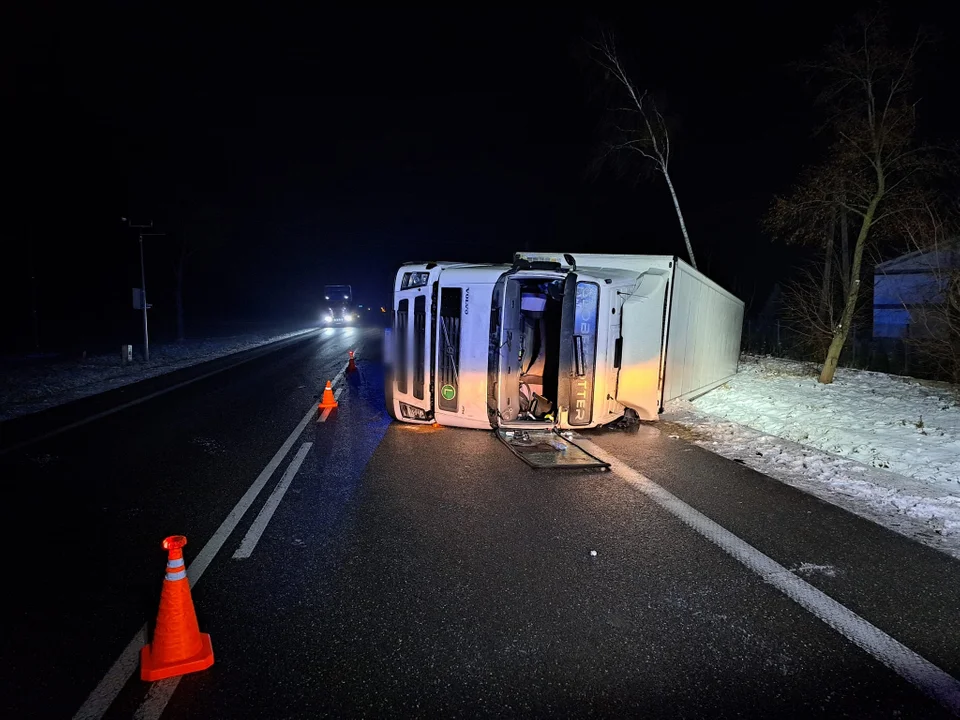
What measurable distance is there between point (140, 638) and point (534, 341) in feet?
21.9

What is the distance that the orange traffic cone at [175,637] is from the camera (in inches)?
116

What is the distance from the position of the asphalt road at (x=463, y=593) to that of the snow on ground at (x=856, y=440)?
23.0 inches

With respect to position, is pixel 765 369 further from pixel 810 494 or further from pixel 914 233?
pixel 810 494

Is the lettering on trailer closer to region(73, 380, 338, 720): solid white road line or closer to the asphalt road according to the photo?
the asphalt road

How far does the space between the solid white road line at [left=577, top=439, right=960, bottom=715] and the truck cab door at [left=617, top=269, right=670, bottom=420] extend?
2.88 meters

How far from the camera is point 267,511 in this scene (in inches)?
208

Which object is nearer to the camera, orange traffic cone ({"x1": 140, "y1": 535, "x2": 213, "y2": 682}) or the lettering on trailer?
orange traffic cone ({"x1": 140, "y1": 535, "x2": 213, "y2": 682})

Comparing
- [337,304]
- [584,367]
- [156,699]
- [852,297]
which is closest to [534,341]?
[584,367]

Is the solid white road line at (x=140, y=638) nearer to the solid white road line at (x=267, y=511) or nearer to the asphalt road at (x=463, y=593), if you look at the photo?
the asphalt road at (x=463, y=593)

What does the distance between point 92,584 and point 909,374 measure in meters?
19.5

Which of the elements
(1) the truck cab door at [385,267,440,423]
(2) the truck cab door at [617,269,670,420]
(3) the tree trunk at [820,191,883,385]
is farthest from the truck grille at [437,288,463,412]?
(3) the tree trunk at [820,191,883,385]

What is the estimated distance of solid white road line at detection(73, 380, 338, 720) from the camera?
2.74 m

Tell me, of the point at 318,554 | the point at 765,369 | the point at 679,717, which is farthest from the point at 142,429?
the point at 765,369

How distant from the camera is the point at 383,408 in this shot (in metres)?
10.7
